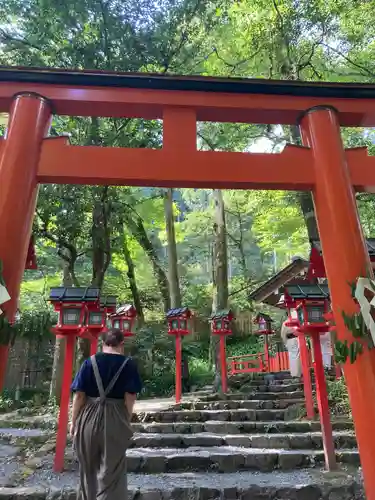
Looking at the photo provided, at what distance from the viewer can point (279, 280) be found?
45.0 feet

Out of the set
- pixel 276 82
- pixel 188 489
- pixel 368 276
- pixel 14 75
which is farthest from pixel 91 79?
pixel 188 489

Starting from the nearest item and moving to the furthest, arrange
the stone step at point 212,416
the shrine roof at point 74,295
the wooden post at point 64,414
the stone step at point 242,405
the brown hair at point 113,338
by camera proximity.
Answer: the brown hair at point 113,338 → the wooden post at point 64,414 → the shrine roof at point 74,295 → the stone step at point 212,416 → the stone step at point 242,405

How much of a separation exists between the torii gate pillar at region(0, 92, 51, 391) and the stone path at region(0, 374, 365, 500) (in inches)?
113

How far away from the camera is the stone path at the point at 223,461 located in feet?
16.2

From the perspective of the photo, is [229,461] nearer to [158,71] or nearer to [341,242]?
[341,242]

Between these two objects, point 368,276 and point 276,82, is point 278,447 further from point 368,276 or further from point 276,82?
point 276,82

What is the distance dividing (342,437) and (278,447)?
1.06 meters

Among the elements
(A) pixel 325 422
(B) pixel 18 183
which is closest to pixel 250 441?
(A) pixel 325 422

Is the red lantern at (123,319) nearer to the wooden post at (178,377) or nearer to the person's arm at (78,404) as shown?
the wooden post at (178,377)

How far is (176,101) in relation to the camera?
4.40m

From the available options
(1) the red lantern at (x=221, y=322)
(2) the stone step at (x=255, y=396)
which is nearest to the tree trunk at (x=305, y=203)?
(1) the red lantern at (x=221, y=322)

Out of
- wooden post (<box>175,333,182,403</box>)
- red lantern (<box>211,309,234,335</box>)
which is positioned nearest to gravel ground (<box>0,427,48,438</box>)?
wooden post (<box>175,333,182,403</box>)

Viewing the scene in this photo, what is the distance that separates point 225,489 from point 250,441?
210 centimetres

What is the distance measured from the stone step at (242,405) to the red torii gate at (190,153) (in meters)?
6.44
